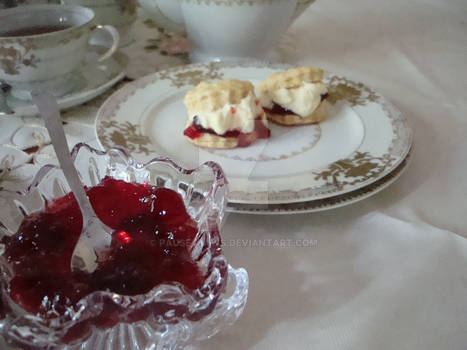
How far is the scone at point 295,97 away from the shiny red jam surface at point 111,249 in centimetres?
41

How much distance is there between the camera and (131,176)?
62 centimetres

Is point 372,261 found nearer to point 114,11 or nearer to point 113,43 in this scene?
point 113,43

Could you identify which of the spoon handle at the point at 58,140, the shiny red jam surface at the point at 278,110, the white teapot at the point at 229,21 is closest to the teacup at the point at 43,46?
the white teapot at the point at 229,21

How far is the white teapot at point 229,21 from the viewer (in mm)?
1031

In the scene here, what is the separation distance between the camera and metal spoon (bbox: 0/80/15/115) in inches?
34.8

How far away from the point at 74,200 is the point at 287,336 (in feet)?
1.06

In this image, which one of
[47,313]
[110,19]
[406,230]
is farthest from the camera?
[110,19]

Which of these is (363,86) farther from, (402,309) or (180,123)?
(402,309)

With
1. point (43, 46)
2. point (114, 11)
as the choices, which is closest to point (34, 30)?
point (43, 46)

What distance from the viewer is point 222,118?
2.70 ft

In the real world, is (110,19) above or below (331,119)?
above

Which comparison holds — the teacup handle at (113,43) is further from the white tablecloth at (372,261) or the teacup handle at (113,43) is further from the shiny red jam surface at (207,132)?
the shiny red jam surface at (207,132)

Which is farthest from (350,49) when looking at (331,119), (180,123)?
(180,123)

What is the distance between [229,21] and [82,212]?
70cm
